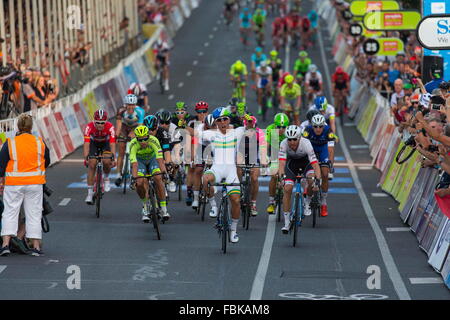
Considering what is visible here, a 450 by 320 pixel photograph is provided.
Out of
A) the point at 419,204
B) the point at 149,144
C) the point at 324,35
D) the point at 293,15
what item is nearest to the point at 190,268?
the point at 149,144

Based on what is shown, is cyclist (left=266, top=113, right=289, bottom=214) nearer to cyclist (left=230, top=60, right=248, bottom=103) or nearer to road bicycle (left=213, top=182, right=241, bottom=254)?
road bicycle (left=213, top=182, right=241, bottom=254)

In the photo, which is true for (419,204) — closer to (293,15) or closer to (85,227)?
(85,227)

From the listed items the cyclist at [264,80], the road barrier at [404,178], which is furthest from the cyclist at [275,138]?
the cyclist at [264,80]

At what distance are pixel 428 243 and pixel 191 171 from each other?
5.72m

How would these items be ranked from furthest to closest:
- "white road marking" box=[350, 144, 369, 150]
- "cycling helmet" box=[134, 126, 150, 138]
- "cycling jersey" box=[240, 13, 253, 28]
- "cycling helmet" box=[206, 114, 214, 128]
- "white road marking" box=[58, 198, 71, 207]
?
"cycling jersey" box=[240, 13, 253, 28], "white road marking" box=[350, 144, 369, 150], "white road marking" box=[58, 198, 71, 207], "cycling helmet" box=[206, 114, 214, 128], "cycling helmet" box=[134, 126, 150, 138]

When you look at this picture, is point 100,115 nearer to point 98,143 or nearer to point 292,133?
point 98,143

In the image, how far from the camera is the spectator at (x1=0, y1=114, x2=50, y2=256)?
17250mm

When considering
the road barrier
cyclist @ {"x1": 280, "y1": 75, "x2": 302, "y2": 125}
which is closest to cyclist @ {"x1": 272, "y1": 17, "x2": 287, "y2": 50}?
the road barrier

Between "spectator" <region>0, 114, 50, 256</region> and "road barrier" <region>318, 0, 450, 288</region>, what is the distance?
5323 mm

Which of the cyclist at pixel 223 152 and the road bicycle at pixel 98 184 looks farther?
the road bicycle at pixel 98 184

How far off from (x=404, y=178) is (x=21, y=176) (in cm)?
843

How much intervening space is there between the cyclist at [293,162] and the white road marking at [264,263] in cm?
48

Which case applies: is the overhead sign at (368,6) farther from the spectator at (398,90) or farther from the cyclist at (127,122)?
the cyclist at (127,122)

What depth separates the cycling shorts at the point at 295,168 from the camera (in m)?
19.6
